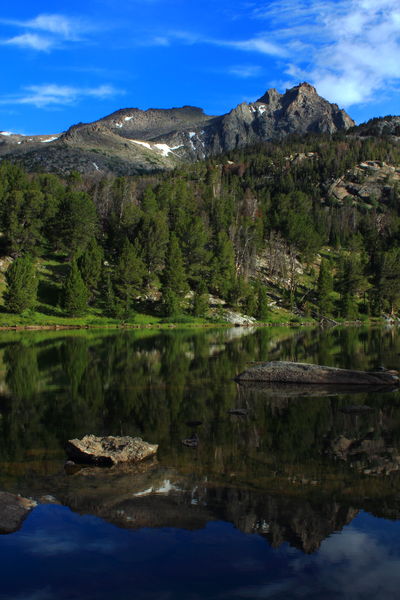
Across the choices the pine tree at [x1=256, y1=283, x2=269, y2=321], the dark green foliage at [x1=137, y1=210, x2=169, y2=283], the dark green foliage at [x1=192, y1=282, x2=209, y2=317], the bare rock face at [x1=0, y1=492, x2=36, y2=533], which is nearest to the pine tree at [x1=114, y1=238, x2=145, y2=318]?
the dark green foliage at [x1=137, y1=210, x2=169, y2=283]

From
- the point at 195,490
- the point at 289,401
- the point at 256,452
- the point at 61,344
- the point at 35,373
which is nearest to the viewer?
the point at 195,490

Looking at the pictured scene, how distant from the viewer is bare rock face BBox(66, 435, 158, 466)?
15.1 metres

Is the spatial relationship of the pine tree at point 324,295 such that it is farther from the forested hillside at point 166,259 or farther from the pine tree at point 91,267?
the pine tree at point 91,267

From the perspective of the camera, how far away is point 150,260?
11856cm

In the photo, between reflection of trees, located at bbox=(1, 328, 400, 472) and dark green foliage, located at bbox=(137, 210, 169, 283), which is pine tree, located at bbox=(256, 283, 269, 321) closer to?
dark green foliage, located at bbox=(137, 210, 169, 283)

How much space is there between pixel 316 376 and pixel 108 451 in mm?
17811

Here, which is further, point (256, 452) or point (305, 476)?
point (256, 452)

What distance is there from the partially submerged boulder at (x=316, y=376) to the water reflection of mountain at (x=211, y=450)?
2.09 m

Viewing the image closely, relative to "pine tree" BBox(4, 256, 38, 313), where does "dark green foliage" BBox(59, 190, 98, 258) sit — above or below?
above

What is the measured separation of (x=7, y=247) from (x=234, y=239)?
6972cm

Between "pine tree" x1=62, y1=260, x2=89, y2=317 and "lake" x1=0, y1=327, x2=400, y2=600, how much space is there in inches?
2694

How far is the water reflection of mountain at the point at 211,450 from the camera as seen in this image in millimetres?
11484

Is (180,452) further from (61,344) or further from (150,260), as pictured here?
(150,260)

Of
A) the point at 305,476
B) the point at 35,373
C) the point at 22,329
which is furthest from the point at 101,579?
the point at 22,329
